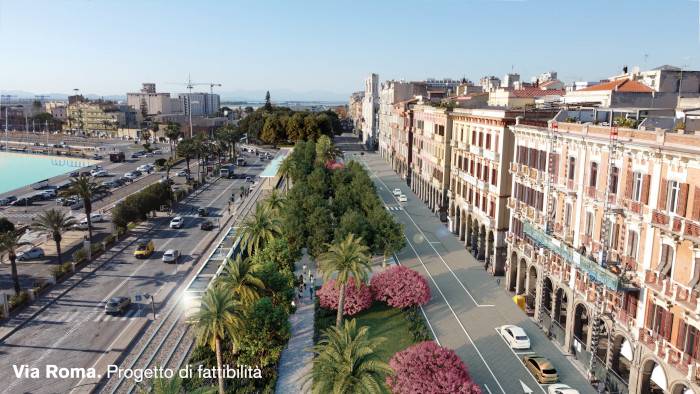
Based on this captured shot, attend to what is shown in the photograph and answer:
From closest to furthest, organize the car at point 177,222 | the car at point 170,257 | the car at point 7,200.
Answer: the car at point 170,257 → the car at point 177,222 → the car at point 7,200

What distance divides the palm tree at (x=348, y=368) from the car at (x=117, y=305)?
23179mm

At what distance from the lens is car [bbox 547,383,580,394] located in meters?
30.1

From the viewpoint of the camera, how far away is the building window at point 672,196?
2597 centimetres

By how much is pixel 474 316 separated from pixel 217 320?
2197 centimetres

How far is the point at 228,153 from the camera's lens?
154625 millimetres

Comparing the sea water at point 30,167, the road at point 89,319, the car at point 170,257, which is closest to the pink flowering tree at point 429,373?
the road at point 89,319

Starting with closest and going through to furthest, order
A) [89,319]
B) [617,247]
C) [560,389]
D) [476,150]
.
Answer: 1. [560,389]
2. [617,247]
3. [89,319]
4. [476,150]

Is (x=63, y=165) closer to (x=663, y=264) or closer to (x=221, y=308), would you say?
(x=221, y=308)

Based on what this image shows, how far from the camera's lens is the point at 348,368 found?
2477cm

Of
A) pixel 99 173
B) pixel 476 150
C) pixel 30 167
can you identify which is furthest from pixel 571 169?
pixel 30 167

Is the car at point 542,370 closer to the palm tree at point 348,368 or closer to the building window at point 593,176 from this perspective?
the building window at point 593,176

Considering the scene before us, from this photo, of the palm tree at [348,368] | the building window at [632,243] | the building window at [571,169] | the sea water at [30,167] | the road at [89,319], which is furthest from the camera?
the sea water at [30,167]

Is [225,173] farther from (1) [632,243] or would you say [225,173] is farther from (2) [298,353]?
(1) [632,243]

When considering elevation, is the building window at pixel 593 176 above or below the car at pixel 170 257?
above
